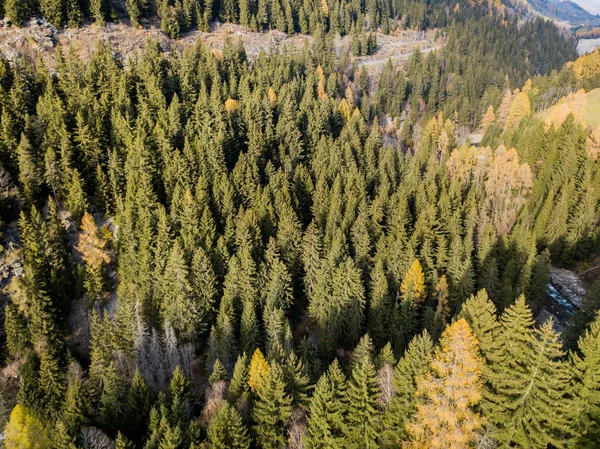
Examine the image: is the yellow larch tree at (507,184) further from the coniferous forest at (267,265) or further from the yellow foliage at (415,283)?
the yellow foliage at (415,283)

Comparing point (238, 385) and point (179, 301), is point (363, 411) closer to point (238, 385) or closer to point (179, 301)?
point (238, 385)

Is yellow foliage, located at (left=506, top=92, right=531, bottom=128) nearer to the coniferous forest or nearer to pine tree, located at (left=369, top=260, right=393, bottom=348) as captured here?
the coniferous forest

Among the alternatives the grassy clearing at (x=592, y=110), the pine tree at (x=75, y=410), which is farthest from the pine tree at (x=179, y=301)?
the grassy clearing at (x=592, y=110)

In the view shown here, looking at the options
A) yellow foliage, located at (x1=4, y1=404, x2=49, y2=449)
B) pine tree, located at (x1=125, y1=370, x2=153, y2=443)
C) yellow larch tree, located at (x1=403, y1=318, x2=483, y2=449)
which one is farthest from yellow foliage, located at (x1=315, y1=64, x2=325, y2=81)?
yellow larch tree, located at (x1=403, y1=318, x2=483, y2=449)

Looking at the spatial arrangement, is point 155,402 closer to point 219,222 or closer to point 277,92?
point 219,222

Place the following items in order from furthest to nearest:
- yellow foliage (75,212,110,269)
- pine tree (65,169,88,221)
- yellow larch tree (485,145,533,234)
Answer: yellow larch tree (485,145,533,234)
pine tree (65,169,88,221)
yellow foliage (75,212,110,269)

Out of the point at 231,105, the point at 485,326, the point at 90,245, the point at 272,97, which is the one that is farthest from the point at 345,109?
the point at 485,326
